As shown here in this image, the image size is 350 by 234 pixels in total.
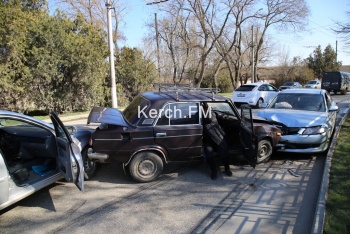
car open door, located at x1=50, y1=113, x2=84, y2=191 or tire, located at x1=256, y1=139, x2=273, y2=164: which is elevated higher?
car open door, located at x1=50, y1=113, x2=84, y2=191

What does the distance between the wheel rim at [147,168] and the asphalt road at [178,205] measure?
203 mm

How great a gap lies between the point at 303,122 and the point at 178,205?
3.77 m

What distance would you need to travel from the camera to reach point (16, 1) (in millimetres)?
12367

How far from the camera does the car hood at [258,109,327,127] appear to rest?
639 centimetres

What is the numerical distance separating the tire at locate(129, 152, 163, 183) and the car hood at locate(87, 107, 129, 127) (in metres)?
0.64

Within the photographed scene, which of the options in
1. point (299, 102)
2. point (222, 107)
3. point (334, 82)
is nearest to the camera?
point (222, 107)

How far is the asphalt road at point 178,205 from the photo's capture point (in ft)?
12.0

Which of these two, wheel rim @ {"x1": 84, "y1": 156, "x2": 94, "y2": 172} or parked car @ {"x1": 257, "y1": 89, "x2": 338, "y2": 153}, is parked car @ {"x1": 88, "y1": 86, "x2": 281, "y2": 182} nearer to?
wheel rim @ {"x1": 84, "y1": 156, "x2": 94, "y2": 172}

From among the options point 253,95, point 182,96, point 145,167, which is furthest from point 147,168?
point 253,95

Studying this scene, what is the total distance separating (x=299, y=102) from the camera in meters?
7.75

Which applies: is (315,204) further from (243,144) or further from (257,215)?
(243,144)

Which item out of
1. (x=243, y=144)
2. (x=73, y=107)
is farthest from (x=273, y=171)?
(x=73, y=107)

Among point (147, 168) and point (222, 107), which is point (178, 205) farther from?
point (222, 107)

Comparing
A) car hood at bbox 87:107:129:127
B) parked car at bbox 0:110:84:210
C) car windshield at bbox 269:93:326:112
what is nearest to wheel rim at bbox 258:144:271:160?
car windshield at bbox 269:93:326:112
